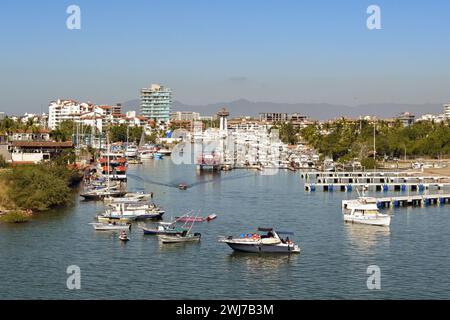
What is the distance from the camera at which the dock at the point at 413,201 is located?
23.9m

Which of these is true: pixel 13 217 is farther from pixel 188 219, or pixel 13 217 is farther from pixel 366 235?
pixel 366 235

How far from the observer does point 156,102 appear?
328ft

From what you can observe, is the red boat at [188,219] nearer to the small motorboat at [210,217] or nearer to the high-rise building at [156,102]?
the small motorboat at [210,217]

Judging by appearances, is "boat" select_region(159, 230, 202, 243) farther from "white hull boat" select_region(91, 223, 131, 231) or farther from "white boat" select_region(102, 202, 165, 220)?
"white boat" select_region(102, 202, 165, 220)

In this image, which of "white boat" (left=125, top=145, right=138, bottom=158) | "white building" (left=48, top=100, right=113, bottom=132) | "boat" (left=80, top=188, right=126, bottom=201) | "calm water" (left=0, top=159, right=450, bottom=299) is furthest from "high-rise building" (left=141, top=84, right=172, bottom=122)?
"calm water" (left=0, top=159, right=450, bottom=299)

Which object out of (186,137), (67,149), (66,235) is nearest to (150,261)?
(66,235)

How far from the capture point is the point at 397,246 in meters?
16.3

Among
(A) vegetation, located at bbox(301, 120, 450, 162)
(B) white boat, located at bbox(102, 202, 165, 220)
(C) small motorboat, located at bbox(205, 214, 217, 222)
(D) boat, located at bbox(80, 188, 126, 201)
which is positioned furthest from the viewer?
(A) vegetation, located at bbox(301, 120, 450, 162)

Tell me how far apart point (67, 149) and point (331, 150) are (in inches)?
694

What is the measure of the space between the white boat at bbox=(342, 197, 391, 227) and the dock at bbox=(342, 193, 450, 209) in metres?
3.17

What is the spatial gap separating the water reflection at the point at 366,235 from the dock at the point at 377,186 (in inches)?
404

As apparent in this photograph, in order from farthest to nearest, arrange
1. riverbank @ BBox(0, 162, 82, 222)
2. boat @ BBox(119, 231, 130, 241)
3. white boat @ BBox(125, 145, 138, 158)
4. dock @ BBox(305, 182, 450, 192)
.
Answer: white boat @ BBox(125, 145, 138, 158) < dock @ BBox(305, 182, 450, 192) < riverbank @ BBox(0, 162, 82, 222) < boat @ BBox(119, 231, 130, 241)

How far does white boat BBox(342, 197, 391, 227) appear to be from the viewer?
19.2 metres

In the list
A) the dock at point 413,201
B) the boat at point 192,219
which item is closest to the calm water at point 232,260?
the boat at point 192,219
